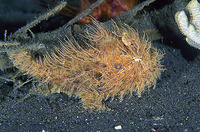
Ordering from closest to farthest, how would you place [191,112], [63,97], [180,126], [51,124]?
[180,126], [191,112], [51,124], [63,97]

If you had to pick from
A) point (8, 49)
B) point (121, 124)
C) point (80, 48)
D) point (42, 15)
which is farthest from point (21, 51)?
point (121, 124)

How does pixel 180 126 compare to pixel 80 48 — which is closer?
pixel 180 126

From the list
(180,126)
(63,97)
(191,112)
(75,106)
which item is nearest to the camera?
(180,126)

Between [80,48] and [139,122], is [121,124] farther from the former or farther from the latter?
[80,48]

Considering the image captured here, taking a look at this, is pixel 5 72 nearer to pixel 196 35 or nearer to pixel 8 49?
pixel 8 49

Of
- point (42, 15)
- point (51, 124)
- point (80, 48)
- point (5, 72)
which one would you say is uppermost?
point (42, 15)

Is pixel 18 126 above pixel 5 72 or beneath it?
beneath
